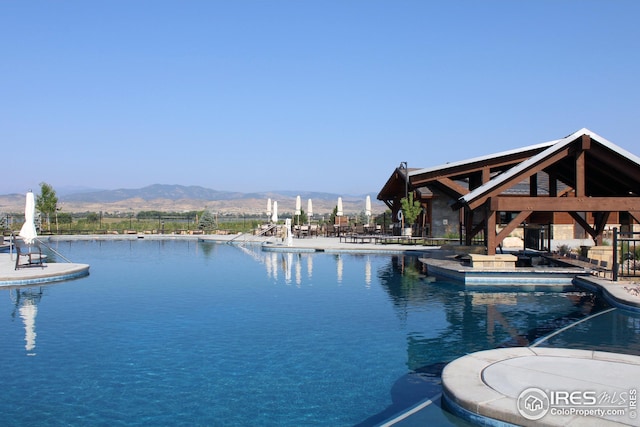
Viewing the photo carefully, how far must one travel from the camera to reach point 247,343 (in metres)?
9.70

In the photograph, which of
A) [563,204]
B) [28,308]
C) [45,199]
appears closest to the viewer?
[28,308]

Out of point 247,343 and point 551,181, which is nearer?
point 247,343

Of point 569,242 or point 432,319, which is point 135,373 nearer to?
point 432,319

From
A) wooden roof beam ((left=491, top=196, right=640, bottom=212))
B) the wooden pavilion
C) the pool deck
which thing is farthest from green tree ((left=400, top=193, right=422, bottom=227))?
the pool deck

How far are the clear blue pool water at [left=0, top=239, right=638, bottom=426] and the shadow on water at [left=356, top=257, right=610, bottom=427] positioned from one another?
31mm

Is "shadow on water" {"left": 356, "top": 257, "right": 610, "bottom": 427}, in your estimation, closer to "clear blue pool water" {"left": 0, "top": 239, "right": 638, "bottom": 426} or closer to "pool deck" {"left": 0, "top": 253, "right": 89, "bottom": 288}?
"clear blue pool water" {"left": 0, "top": 239, "right": 638, "bottom": 426}

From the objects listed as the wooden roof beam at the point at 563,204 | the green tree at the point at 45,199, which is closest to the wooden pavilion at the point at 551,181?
the wooden roof beam at the point at 563,204

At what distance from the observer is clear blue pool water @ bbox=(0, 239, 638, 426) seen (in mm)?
6812

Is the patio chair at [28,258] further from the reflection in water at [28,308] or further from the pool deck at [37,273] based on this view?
the reflection in water at [28,308]

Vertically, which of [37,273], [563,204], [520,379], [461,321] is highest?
[563,204]

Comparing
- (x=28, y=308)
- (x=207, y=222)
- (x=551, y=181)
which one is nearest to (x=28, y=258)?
(x=28, y=308)

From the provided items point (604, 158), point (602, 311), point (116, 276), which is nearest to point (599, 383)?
point (602, 311)

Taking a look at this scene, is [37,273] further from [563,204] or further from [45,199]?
[45,199]

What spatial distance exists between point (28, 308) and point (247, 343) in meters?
6.48
